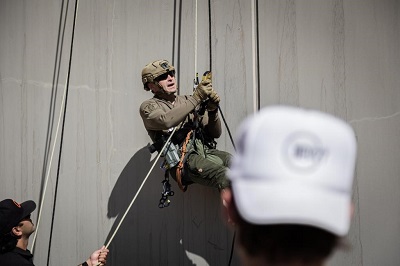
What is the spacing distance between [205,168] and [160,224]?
36.1 inches

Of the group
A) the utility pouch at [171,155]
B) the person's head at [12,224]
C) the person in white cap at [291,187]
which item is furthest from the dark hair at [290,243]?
the utility pouch at [171,155]

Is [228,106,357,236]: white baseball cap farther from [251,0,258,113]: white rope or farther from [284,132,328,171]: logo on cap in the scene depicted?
[251,0,258,113]: white rope

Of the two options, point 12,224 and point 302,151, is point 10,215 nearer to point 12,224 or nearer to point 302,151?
point 12,224

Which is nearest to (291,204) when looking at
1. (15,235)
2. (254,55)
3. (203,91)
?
(203,91)

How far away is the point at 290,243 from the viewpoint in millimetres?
746

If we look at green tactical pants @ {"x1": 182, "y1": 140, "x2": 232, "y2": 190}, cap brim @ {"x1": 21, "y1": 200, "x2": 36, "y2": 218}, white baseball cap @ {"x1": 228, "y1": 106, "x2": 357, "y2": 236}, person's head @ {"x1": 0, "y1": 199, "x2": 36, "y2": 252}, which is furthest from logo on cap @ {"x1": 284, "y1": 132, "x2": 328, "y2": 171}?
cap brim @ {"x1": 21, "y1": 200, "x2": 36, "y2": 218}

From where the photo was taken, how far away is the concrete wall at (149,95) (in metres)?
3.55

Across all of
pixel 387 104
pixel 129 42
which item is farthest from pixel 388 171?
pixel 129 42

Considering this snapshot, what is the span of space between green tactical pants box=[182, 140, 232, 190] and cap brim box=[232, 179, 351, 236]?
1939 millimetres

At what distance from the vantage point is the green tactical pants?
9.18 ft

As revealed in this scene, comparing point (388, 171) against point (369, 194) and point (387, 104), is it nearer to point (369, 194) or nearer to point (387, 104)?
point (369, 194)

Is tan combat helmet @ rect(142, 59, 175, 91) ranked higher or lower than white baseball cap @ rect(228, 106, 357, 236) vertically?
higher

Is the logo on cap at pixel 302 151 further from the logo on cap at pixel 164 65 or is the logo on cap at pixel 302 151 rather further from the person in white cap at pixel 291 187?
the logo on cap at pixel 164 65

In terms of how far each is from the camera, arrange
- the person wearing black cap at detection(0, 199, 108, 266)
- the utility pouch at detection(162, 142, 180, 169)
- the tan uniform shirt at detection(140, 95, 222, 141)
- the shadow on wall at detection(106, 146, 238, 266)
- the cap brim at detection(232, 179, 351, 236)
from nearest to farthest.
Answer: the cap brim at detection(232, 179, 351, 236)
the person wearing black cap at detection(0, 199, 108, 266)
the tan uniform shirt at detection(140, 95, 222, 141)
the utility pouch at detection(162, 142, 180, 169)
the shadow on wall at detection(106, 146, 238, 266)
